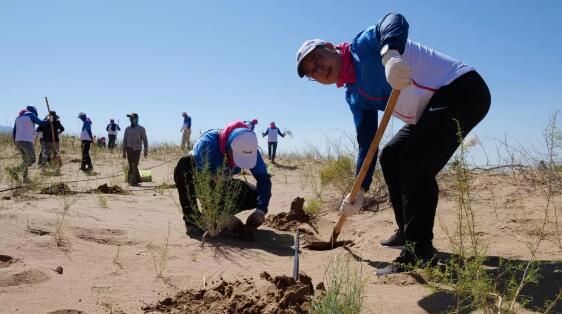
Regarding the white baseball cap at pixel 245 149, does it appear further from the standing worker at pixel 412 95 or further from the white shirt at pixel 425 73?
the white shirt at pixel 425 73

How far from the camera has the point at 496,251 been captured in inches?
117

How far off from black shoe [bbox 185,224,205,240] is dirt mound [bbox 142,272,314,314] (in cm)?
161

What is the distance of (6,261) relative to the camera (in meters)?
2.64

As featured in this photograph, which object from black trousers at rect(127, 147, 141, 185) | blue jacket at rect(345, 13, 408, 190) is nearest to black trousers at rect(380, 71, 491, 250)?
blue jacket at rect(345, 13, 408, 190)

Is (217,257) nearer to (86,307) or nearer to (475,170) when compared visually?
(86,307)

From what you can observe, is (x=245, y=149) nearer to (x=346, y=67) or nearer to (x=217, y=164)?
(x=217, y=164)

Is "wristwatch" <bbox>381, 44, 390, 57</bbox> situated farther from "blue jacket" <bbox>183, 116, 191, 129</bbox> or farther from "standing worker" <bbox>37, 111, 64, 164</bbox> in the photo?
"blue jacket" <bbox>183, 116, 191, 129</bbox>

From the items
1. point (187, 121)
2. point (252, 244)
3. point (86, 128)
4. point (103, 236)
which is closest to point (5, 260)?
point (103, 236)

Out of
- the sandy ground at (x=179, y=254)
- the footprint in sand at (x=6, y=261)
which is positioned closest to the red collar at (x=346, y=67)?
the sandy ground at (x=179, y=254)

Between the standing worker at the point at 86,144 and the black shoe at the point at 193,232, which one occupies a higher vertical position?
the standing worker at the point at 86,144

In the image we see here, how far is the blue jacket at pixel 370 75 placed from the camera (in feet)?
8.15

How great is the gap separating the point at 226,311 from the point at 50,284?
1.01 metres

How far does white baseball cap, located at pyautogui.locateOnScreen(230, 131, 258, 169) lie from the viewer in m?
3.85

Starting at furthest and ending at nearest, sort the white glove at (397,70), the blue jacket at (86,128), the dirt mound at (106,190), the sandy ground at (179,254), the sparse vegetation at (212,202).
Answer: the blue jacket at (86,128)
the dirt mound at (106,190)
the sparse vegetation at (212,202)
the white glove at (397,70)
the sandy ground at (179,254)
